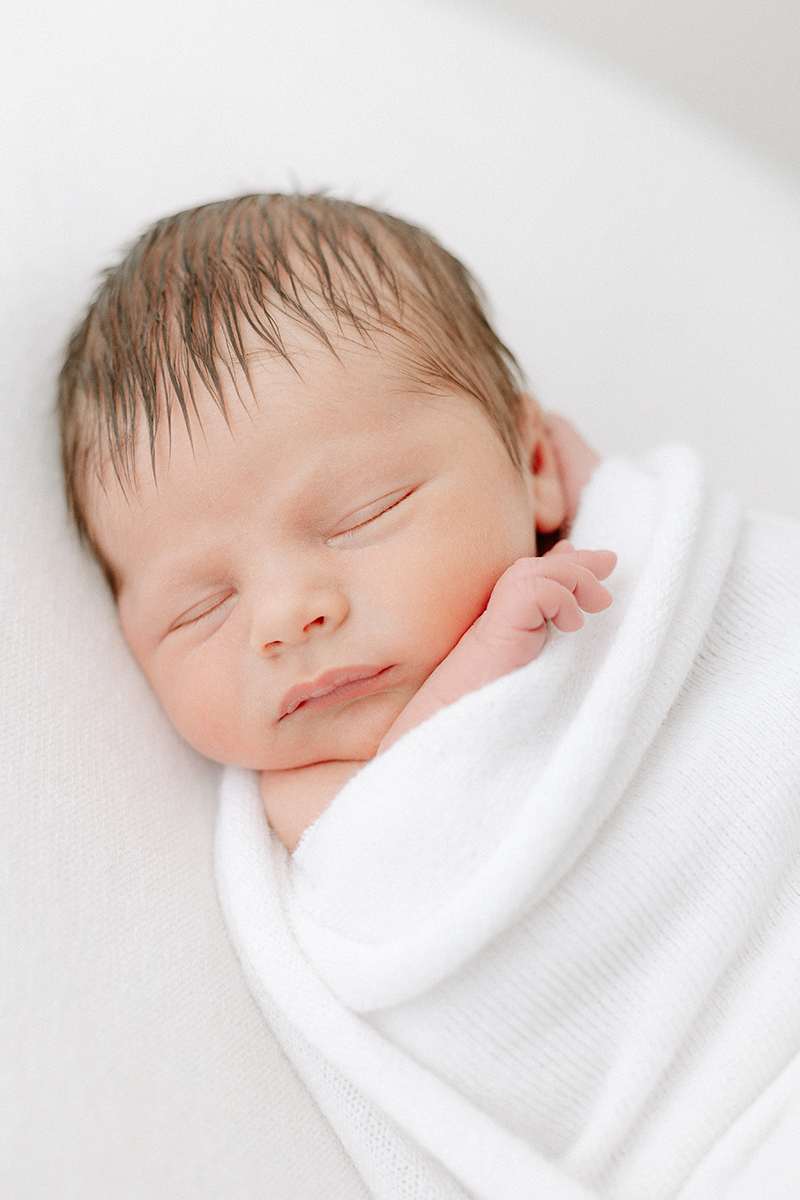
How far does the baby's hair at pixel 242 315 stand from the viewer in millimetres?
960

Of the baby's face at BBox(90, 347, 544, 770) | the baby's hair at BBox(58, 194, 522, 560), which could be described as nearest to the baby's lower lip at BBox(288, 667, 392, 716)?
the baby's face at BBox(90, 347, 544, 770)

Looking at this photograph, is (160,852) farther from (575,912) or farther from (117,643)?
(575,912)

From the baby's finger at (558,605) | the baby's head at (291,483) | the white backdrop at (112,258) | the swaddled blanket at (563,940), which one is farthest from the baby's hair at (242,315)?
the swaddled blanket at (563,940)

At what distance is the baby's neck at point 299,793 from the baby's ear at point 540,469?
365 millimetres

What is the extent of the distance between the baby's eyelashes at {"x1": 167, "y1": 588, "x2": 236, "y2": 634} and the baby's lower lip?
140 mm

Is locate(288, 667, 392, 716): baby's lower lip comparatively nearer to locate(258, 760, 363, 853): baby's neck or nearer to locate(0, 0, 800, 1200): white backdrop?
locate(258, 760, 363, 853): baby's neck

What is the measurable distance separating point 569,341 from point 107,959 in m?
1.13

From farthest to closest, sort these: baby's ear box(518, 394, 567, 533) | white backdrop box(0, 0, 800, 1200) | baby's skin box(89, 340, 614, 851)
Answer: baby's ear box(518, 394, 567, 533) < baby's skin box(89, 340, 614, 851) < white backdrop box(0, 0, 800, 1200)

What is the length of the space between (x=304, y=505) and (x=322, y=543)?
0.14 ft

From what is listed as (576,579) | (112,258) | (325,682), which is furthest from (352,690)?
(112,258)

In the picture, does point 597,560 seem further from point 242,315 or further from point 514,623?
point 242,315

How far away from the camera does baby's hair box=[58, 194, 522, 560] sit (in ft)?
3.15

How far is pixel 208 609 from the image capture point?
3.28ft

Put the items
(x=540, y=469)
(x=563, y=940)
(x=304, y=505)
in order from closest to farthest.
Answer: (x=563, y=940)
(x=304, y=505)
(x=540, y=469)
